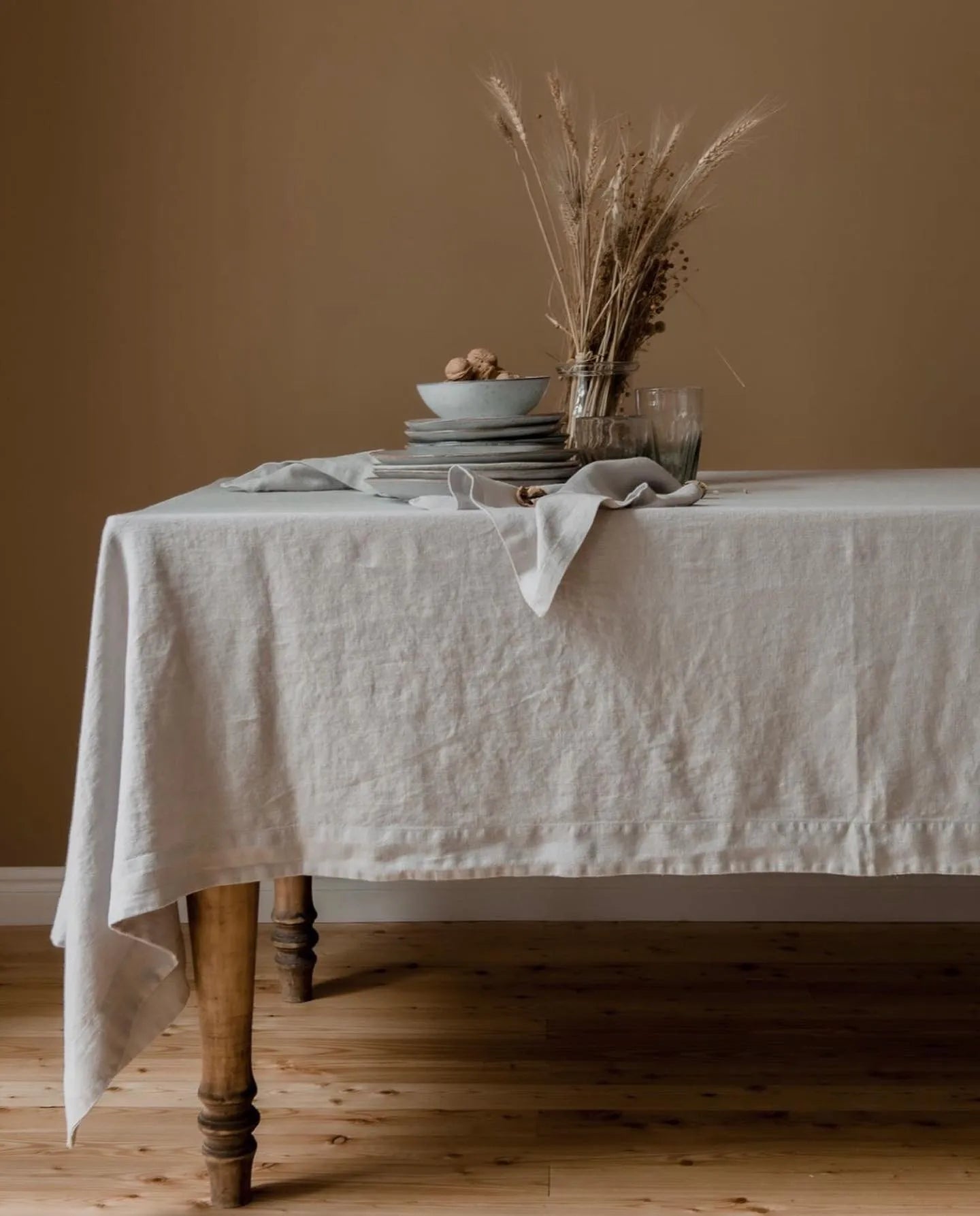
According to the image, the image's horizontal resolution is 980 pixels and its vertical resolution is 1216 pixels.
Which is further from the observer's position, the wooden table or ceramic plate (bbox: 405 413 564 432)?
ceramic plate (bbox: 405 413 564 432)

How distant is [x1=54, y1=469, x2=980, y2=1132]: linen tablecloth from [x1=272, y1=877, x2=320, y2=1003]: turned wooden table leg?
75cm

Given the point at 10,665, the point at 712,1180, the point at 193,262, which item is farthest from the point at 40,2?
the point at 712,1180

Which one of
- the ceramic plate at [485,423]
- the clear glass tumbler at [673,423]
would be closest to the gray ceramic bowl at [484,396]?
the ceramic plate at [485,423]

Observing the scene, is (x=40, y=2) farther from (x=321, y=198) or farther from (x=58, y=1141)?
(x=58, y=1141)

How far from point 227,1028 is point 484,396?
0.74m

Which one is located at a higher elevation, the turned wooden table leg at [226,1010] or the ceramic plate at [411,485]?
the ceramic plate at [411,485]

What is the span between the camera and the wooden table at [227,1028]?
1.41 meters

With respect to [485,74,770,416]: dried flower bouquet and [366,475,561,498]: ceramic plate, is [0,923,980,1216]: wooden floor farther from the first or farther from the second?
[485,74,770,416]: dried flower bouquet

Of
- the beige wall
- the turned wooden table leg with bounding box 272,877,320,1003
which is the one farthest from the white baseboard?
the beige wall

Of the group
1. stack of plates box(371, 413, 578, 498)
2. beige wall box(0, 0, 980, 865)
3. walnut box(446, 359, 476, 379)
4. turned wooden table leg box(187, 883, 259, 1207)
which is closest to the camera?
turned wooden table leg box(187, 883, 259, 1207)

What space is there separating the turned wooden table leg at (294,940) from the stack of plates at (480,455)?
0.82 m

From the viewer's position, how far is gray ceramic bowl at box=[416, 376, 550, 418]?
157 cm

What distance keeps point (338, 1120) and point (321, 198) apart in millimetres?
1531

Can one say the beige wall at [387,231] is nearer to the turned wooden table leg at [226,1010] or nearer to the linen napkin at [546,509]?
the linen napkin at [546,509]
